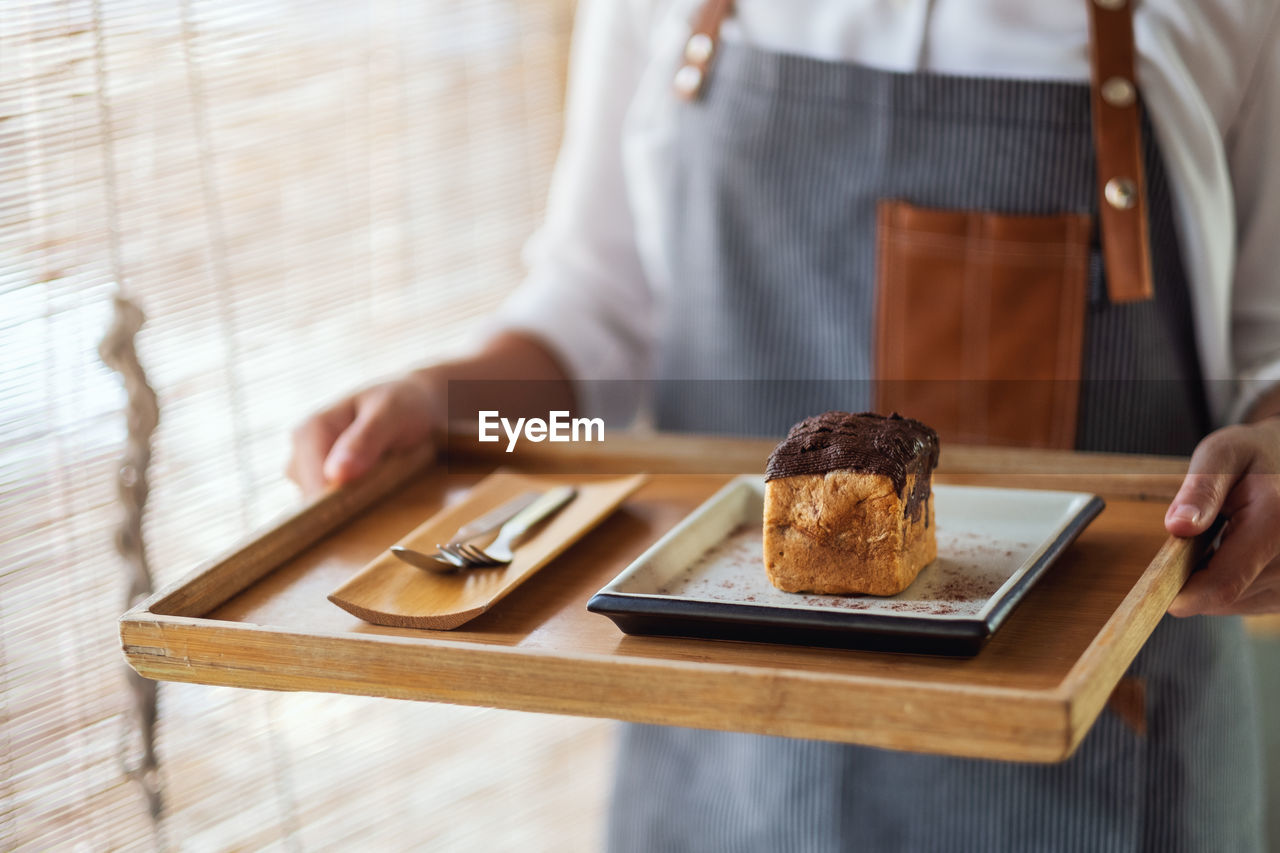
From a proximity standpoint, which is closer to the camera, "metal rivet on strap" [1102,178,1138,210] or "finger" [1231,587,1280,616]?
"finger" [1231,587,1280,616]

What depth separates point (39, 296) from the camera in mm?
933

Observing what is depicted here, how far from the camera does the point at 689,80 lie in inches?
45.8

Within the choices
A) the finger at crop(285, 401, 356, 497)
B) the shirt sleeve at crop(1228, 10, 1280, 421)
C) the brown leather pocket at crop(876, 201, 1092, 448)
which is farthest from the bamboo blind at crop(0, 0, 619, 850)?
the shirt sleeve at crop(1228, 10, 1280, 421)

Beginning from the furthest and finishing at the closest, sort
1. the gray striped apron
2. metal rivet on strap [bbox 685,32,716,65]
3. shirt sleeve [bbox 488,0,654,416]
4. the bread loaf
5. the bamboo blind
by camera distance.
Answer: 1. shirt sleeve [bbox 488,0,654,416]
2. metal rivet on strap [bbox 685,32,716,65]
3. the gray striped apron
4. the bamboo blind
5. the bread loaf

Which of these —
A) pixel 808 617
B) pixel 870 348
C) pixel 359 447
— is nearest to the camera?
pixel 808 617

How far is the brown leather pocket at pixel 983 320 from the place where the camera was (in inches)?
41.1

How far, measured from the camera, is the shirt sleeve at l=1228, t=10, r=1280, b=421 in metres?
0.99

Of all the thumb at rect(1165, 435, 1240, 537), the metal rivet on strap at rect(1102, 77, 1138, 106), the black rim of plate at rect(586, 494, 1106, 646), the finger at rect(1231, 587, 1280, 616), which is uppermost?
the metal rivet on strap at rect(1102, 77, 1138, 106)

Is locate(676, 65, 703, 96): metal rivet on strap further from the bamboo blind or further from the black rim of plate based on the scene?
the black rim of plate

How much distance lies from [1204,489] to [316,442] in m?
0.67

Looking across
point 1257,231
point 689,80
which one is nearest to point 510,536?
point 689,80

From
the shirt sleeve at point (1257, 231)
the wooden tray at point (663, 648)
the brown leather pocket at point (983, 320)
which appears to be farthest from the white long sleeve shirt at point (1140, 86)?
the wooden tray at point (663, 648)

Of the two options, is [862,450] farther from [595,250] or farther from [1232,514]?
[595,250]

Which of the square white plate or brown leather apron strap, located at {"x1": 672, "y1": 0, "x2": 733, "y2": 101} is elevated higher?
brown leather apron strap, located at {"x1": 672, "y1": 0, "x2": 733, "y2": 101}
